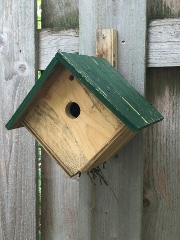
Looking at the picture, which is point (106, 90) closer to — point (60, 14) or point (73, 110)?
point (73, 110)

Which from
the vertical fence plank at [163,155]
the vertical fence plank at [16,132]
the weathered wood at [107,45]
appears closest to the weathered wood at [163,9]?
the vertical fence plank at [163,155]

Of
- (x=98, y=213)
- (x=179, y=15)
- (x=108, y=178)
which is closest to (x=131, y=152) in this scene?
(x=108, y=178)

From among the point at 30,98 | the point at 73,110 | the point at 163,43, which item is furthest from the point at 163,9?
the point at 30,98

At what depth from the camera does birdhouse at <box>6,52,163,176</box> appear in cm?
149

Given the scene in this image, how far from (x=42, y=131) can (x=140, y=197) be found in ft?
1.72

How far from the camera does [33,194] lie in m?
2.05

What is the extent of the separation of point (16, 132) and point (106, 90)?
677 millimetres

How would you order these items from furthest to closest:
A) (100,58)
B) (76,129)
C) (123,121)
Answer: (100,58), (76,129), (123,121)

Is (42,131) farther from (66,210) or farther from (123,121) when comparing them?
(66,210)

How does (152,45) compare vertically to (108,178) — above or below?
above

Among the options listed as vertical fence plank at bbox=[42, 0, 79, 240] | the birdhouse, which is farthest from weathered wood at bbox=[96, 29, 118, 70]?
vertical fence plank at bbox=[42, 0, 79, 240]

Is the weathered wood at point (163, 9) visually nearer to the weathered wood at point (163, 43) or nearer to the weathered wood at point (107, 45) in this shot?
the weathered wood at point (163, 43)

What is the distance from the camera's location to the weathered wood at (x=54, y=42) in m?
1.93

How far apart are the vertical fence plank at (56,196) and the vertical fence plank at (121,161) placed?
0.10 m
